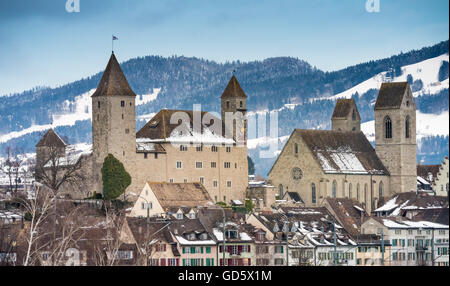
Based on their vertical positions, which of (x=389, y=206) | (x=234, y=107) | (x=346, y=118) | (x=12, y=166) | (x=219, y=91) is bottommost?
(x=389, y=206)

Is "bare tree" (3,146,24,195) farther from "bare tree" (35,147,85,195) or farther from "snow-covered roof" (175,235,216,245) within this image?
"snow-covered roof" (175,235,216,245)

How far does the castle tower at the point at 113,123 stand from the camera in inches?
3632

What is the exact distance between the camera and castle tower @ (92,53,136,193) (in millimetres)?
92250

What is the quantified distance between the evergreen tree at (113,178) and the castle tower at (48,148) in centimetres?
856

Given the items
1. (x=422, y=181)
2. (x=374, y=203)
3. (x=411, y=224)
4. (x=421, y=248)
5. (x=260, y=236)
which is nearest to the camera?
(x=260, y=236)

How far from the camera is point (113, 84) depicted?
9469cm

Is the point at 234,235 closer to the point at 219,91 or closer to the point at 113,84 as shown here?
the point at 113,84

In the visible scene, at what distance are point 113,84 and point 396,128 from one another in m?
37.9

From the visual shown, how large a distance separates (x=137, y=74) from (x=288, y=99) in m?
59.5

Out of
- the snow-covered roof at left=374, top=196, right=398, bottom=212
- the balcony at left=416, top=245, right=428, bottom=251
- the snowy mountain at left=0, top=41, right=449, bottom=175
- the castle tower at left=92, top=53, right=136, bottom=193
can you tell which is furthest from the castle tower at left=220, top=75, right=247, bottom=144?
the balcony at left=416, top=245, right=428, bottom=251

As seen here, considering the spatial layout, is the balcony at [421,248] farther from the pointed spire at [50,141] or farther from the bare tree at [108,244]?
the pointed spire at [50,141]

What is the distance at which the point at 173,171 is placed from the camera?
95.7 metres

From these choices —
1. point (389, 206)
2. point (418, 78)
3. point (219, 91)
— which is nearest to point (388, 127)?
point (418, 78)

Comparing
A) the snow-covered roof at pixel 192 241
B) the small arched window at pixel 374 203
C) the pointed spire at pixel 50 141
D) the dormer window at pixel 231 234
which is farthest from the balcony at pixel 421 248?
the pointed spire at pixel 50 141
